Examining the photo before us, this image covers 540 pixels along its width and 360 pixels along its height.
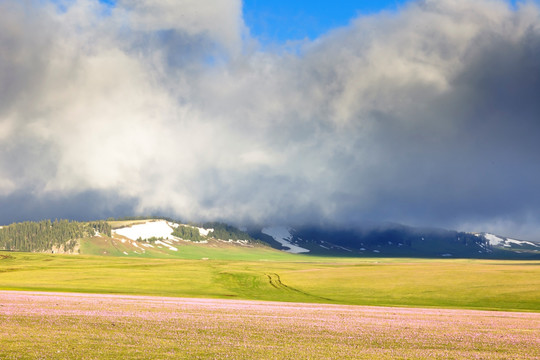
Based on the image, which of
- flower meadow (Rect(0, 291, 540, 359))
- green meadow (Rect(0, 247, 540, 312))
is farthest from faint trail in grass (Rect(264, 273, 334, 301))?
flower meadow (Rect(0, 291, 540, 359))

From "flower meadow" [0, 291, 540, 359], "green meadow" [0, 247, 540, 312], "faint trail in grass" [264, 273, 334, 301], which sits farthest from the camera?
"faint trail in grass" [264, 273, 334, 301]

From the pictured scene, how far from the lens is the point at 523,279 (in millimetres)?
100438

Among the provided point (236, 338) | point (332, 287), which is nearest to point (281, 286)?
point (332, 287)

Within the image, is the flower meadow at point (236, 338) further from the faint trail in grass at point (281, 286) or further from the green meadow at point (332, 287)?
the faint trail in grass at point (281, 286)

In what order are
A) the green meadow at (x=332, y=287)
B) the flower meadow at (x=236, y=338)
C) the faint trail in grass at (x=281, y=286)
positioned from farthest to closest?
1. the faint trail in grass at (x=281, y=286)
2. the green meadow at (x=332, y=287)
3. the flower meadow at (x=236, y=338)

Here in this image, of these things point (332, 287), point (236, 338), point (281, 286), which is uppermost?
point (236, 338)

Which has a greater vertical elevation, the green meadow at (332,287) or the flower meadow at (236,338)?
the flower meadow at (236,338)

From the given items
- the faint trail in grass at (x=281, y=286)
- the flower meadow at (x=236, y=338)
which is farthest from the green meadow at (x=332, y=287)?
the flower meadow at (x=236, y=338)

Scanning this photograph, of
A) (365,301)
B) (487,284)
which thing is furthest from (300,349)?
(487,284)

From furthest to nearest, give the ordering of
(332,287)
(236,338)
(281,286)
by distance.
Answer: (281,286)
(332,287)
(236,338)

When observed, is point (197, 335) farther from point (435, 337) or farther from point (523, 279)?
point (523, 279)

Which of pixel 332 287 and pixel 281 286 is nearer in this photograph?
pixel 332 287

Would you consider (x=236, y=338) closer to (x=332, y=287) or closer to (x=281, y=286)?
(x=332, y=287)

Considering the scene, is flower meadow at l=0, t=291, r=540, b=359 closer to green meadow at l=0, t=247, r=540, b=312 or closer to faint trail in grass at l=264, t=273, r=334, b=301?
green meadow at l=0, t=247, r=540, b=312
